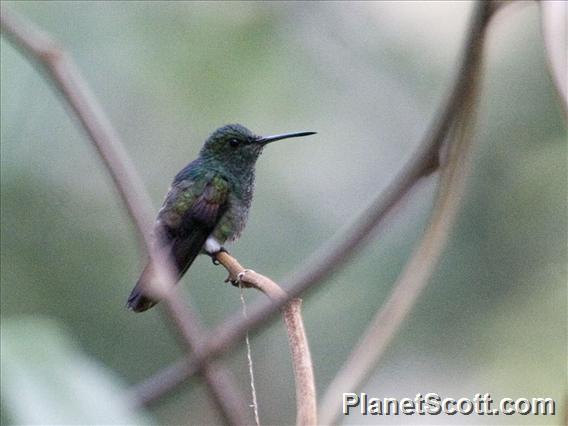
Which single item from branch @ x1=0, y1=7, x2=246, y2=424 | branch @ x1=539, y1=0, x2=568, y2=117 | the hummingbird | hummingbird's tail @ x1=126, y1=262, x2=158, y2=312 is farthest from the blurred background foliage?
Result: branch @ x1=539, y1=0, x2=568, y2=117

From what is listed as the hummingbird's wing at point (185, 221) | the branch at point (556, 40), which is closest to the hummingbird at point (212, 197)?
the hummingbird's wing at point (185, 221)

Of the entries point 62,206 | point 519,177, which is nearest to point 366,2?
point 519,177

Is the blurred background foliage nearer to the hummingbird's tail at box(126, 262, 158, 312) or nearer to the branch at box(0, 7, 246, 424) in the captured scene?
the hummingbird's tail at box(126, 262, 158, 312)

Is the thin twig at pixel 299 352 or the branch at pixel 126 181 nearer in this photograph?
the thin twig at pixel 299 352

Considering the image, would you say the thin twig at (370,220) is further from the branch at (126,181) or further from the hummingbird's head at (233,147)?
the hummingbird's head at (233,147)

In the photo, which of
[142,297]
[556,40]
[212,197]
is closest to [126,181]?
[142,297]

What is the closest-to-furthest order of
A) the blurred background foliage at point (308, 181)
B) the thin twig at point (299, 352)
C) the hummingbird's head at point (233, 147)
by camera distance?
1. the thin twig at point (299, 352)
2. the hummingbird's head at point (233, 147)
3. the blurred background foliage at point (308, 181)
